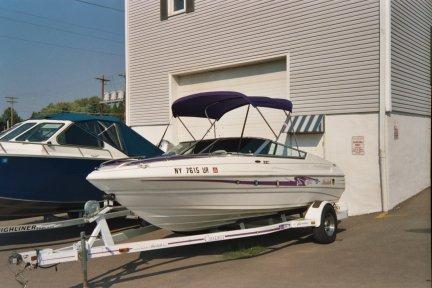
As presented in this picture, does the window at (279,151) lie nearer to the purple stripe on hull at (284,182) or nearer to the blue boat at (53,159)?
the purple stripe on hull at (284,182)

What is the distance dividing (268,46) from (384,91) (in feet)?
11.7

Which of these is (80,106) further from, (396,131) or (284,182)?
(284,182)

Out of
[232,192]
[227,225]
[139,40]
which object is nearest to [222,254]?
[227,225]

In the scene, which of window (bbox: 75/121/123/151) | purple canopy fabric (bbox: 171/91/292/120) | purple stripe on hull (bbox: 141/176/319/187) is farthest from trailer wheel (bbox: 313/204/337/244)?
window (bbox: 75/121/123/151)

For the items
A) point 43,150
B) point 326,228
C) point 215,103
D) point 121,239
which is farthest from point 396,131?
point 43,150

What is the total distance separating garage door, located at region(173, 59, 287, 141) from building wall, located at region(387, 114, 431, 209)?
2.95 meters

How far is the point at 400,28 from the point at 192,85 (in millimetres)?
6481

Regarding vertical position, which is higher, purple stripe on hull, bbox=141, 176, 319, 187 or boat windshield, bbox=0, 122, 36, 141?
boat windshield, bbox=0, 122, 36, 141

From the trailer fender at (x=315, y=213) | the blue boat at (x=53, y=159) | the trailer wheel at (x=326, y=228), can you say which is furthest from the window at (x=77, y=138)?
the trailer wheel at (x=326, y=228)

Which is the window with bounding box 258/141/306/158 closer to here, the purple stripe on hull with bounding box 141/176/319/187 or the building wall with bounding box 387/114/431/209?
the purple stripe on hull with bounding box 141/176/319/187

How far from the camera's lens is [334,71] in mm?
12281

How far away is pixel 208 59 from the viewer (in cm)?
1510

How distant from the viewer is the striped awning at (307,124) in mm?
12383

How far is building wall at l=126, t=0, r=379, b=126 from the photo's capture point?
11883 millimetres
